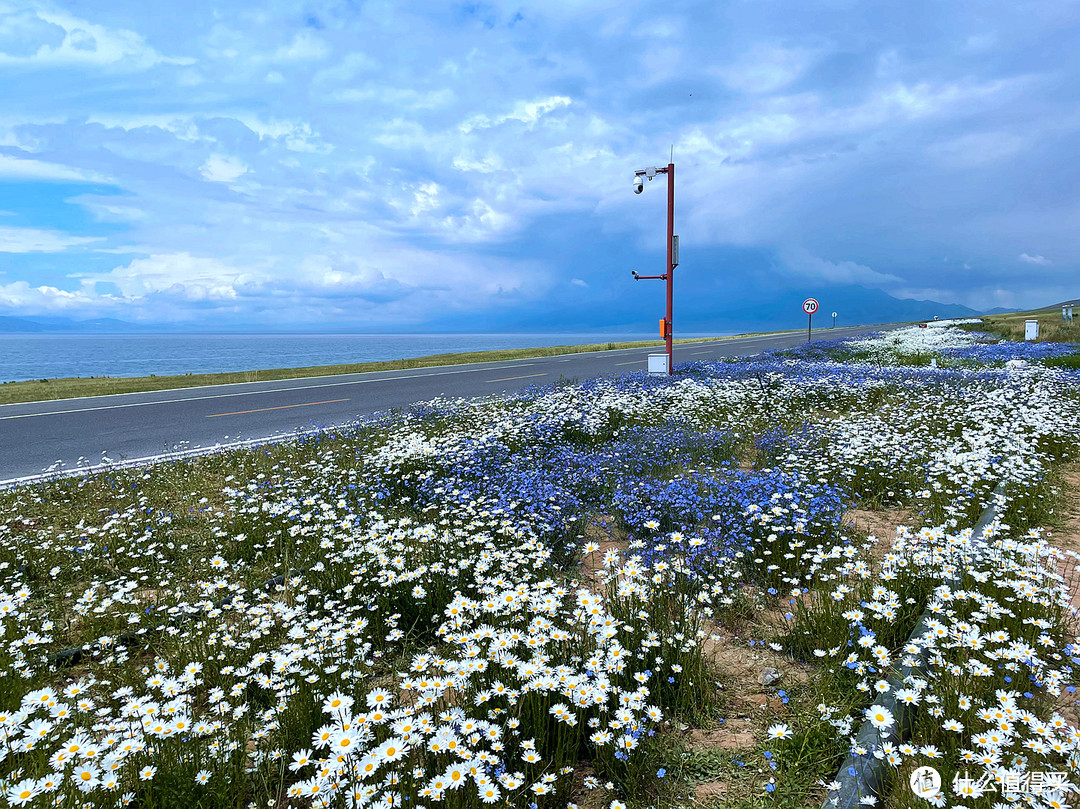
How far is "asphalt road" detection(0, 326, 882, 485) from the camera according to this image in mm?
9945

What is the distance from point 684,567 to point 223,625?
3326 millimetres

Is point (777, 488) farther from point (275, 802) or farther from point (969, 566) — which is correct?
point (275, 802)

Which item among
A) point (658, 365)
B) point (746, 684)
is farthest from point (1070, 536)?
point (658, 365)

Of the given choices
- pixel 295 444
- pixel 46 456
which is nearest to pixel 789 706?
pixel 295 444

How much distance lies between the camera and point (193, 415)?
13570mm

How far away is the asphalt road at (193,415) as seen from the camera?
995 cm

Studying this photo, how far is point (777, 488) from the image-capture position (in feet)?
19.7

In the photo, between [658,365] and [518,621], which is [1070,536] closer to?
[518,621]

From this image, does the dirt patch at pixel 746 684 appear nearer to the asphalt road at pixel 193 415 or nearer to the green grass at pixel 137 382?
the asphalt road at pixel 193 415

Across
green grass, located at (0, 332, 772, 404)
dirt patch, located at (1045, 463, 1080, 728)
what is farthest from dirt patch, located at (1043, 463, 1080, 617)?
green grass, located at (0, 332, 772, 404)

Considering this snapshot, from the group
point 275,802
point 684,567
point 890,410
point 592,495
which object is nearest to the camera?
point 275,802

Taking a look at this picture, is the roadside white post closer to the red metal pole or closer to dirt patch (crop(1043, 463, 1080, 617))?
the red metal pole

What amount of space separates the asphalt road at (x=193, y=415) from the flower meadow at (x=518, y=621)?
241 centimetres

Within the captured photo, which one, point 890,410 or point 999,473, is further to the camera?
point 890,410
